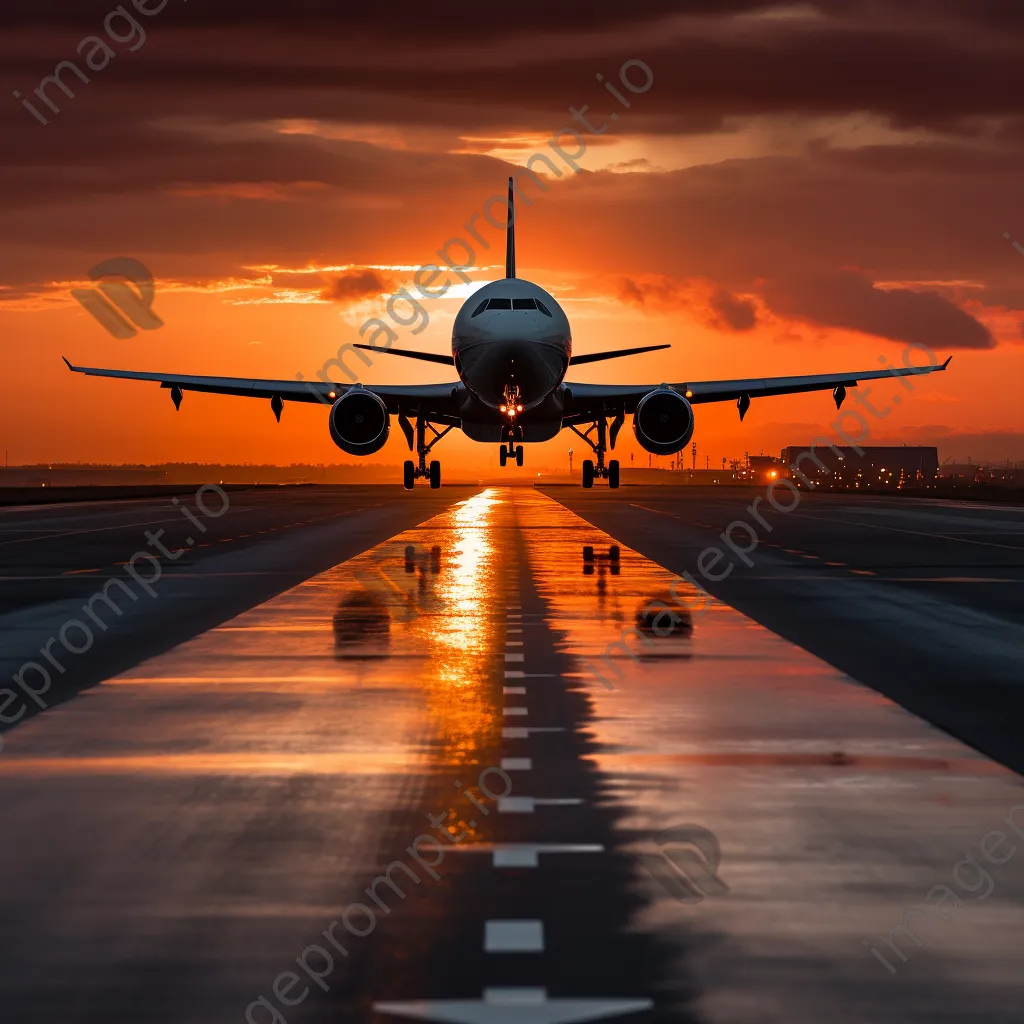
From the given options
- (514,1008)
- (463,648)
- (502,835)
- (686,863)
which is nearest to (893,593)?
(463,648)

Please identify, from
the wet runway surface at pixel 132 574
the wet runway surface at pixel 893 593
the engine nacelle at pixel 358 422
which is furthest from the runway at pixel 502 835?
the engine nacelle at pixel 358 422

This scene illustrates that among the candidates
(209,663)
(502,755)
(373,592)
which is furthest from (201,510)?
(502,755)

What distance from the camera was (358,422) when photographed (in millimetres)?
49062

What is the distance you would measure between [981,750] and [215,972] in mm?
6538

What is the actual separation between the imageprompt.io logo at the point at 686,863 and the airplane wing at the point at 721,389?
146 ft

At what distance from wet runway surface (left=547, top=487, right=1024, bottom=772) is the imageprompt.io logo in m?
3.15

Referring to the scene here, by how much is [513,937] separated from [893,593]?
18.1 metres

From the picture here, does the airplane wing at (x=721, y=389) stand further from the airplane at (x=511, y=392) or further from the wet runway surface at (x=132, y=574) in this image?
the wet runway surface at (x=132, y=574)

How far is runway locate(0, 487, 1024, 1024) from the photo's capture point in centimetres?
548

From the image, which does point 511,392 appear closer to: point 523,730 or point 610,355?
point 610,355

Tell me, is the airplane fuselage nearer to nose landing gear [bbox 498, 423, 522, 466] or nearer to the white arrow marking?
nose landing gear [bbox 498, 423, 522, 466]

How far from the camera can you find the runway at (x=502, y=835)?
5.48 meters

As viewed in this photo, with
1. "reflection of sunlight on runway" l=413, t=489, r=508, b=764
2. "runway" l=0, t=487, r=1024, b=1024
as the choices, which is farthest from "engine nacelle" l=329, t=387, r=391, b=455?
"runway" l=0, t=487, r=1024, b=1024

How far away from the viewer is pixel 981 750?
10359 mm
